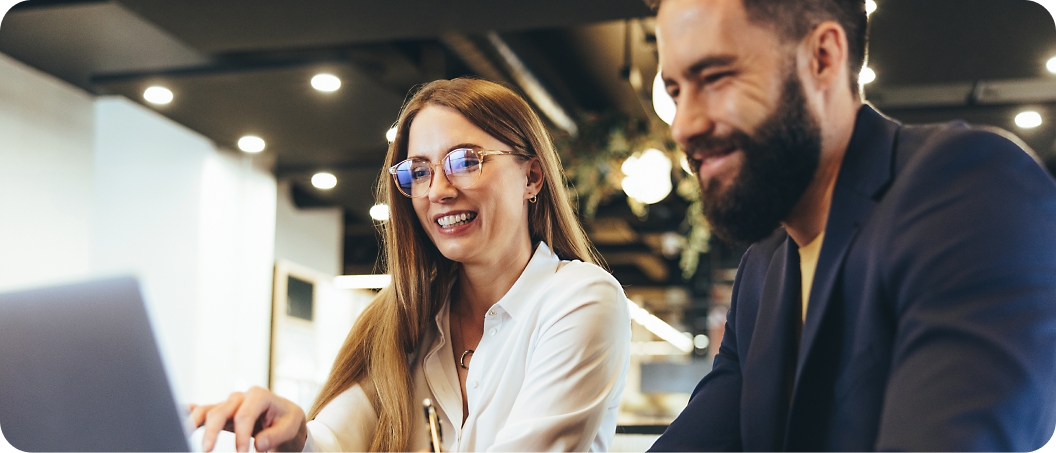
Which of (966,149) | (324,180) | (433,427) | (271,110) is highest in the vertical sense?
(271,110)

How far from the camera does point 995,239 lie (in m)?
0.95

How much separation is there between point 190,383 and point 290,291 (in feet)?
6.96

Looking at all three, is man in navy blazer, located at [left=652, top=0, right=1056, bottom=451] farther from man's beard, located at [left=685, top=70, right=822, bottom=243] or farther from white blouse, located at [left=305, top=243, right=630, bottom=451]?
white blouse, located at [left=305, top=243, right=630, bottom=451]

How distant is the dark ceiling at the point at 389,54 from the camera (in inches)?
150

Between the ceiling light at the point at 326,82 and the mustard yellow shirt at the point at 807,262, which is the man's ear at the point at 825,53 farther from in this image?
the ceiling light at the point at 326,82

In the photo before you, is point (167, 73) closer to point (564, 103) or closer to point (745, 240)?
point (564, 103)

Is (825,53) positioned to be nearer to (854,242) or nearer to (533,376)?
(854,242)

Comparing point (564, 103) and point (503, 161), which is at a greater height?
point (564, 103)

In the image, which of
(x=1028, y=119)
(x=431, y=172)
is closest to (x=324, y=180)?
(x=1028, y=119)

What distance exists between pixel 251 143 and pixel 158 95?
932mm

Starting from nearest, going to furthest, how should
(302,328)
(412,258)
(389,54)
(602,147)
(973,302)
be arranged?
1. (973,302)
2. (412,258)
3. (389,54)
4. (602,147)
5. (302,328)

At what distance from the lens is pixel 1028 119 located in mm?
5586

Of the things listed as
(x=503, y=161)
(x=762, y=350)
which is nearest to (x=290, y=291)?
(x=503, y=161)

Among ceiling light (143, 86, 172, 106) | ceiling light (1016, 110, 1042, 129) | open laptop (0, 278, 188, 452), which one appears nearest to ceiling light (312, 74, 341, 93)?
ceiling light (143, 86, 172, 106)
